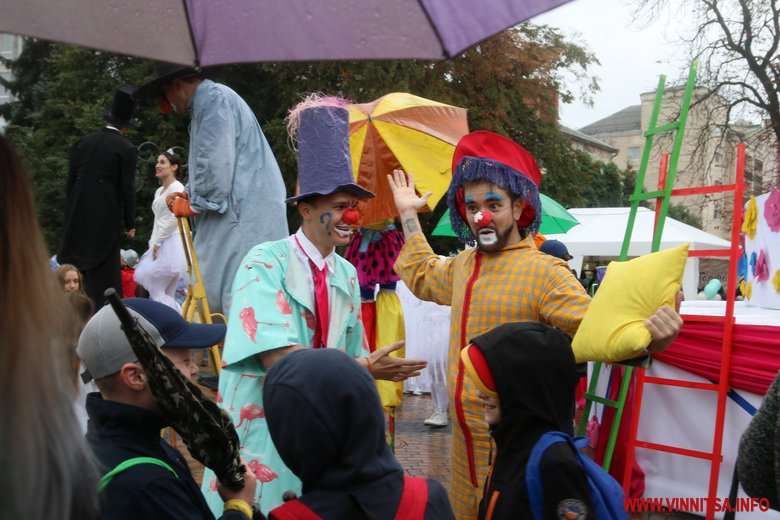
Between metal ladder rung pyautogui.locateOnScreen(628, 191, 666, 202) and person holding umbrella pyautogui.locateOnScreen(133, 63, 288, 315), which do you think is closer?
person holding umbrella pyautogui.locateOnScreen(133, 63, 288, 315)

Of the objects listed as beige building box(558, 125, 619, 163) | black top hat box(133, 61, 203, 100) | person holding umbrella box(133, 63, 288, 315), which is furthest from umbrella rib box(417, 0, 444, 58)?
beige building box(558, 125, 619, 163)

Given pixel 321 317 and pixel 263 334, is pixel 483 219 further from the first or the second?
pixel 263 334

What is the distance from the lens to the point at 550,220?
11.1m

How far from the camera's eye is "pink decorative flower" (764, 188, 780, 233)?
547 centimetres

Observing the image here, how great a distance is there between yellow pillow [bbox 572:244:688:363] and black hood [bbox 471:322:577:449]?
0.55 metres

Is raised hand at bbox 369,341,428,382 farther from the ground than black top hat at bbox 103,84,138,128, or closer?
closer

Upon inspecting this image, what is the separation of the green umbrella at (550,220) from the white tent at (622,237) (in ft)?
12.6

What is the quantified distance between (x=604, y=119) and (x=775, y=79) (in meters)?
78.5

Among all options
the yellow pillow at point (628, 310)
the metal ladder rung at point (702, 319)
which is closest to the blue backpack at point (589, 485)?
the yellow pillow at point (628, 310)

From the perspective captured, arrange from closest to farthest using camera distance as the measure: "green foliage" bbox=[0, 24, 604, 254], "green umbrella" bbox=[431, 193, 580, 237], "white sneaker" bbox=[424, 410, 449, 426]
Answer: "white sneaker" bbox=[424, 410, 449, 426], "green umbrella" bbox=[431, 193, 580, 237], "green foliage" bbox=[0, 24, 604, 254]

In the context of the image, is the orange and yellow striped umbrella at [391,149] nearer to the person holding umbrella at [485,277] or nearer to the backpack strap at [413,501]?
the person holding umbrella at [485,277]

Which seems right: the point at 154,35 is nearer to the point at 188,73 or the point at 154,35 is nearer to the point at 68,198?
the point at 188,73

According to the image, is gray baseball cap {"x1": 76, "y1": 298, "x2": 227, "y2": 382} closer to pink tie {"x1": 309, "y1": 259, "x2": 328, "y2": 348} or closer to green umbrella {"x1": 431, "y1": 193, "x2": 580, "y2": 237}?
pink tie {"x1": 309, "y1": 259, "x2": 328, "y2": 348}

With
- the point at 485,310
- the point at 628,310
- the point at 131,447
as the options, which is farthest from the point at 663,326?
the point at 131,447
